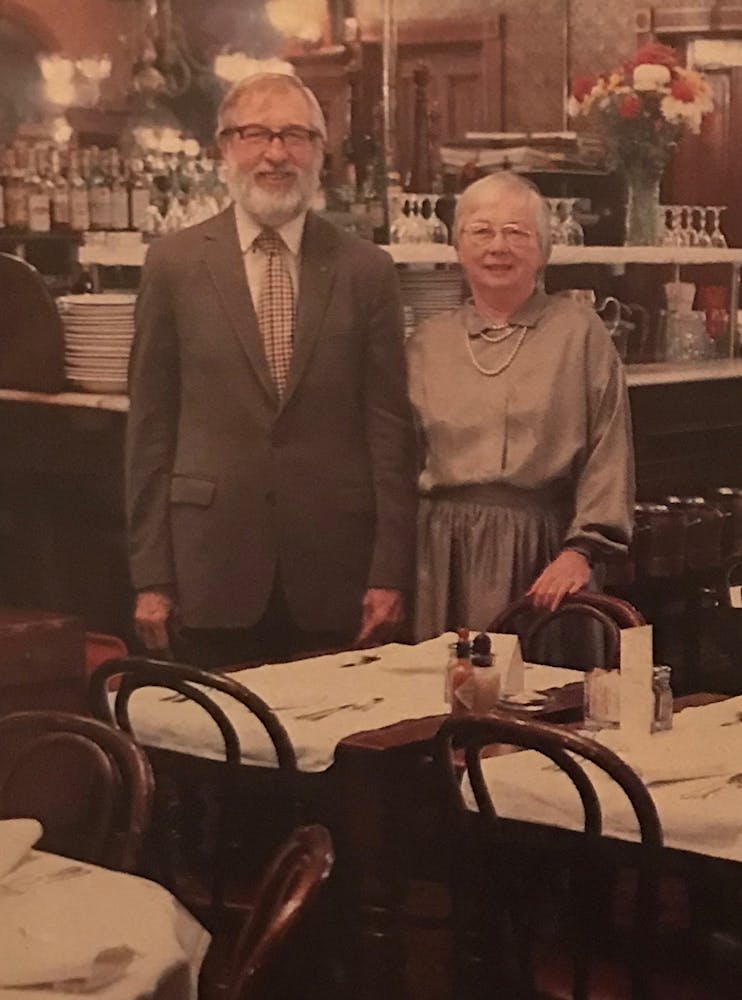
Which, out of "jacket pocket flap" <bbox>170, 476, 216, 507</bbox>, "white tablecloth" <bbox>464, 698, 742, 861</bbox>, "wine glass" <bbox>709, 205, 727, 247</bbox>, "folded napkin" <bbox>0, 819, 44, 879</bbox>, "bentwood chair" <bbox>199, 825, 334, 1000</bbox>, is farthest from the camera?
"wine glass" <bbox>709, 205, 727, 247</bbox>

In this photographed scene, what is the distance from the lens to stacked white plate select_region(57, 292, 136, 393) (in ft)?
9.62

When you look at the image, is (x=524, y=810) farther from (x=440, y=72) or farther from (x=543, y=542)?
(x=440, y=72)

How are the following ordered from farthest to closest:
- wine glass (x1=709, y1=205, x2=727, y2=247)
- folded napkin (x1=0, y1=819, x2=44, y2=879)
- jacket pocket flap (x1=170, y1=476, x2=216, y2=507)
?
wine glass (x1=709, y1=205, x2=727, y2=247), jacket pocket flap (x1=170, y1=476, x2=216, y2=507), folded napkin (x1=0, y1=819, x2=44, y2=879)

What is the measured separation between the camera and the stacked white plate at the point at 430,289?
3.07 metres

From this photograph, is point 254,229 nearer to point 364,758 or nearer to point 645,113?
point 645,113

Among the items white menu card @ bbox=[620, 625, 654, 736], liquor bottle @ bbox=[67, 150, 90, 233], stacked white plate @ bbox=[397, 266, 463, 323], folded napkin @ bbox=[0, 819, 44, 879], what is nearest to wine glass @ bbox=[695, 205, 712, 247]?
stacked white plate @ bbox=[397, 266, 463, 323]

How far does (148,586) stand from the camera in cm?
300

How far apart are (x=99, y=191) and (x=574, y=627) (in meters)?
1.14

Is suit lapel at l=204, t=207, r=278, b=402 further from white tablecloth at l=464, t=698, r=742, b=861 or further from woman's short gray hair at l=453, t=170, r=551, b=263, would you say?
white tablecloth at l=464, t=698, r=742, b=861

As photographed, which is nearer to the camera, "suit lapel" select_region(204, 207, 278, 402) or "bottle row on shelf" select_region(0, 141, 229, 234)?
"bottle row on shelf" select_region(0, 141, 229, 234)

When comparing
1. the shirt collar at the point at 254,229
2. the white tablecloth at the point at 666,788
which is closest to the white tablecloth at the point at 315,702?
the white tablecloth at the point at 666,788

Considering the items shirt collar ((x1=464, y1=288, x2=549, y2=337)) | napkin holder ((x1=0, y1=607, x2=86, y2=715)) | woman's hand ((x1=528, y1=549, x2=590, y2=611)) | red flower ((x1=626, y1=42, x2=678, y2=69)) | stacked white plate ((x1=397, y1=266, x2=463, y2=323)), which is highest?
red flower ((x1=626, y1=42, x2=678, y2=69))

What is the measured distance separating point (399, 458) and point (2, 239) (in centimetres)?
69

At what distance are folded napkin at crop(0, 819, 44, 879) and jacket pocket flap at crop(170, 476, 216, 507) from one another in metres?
0.59
